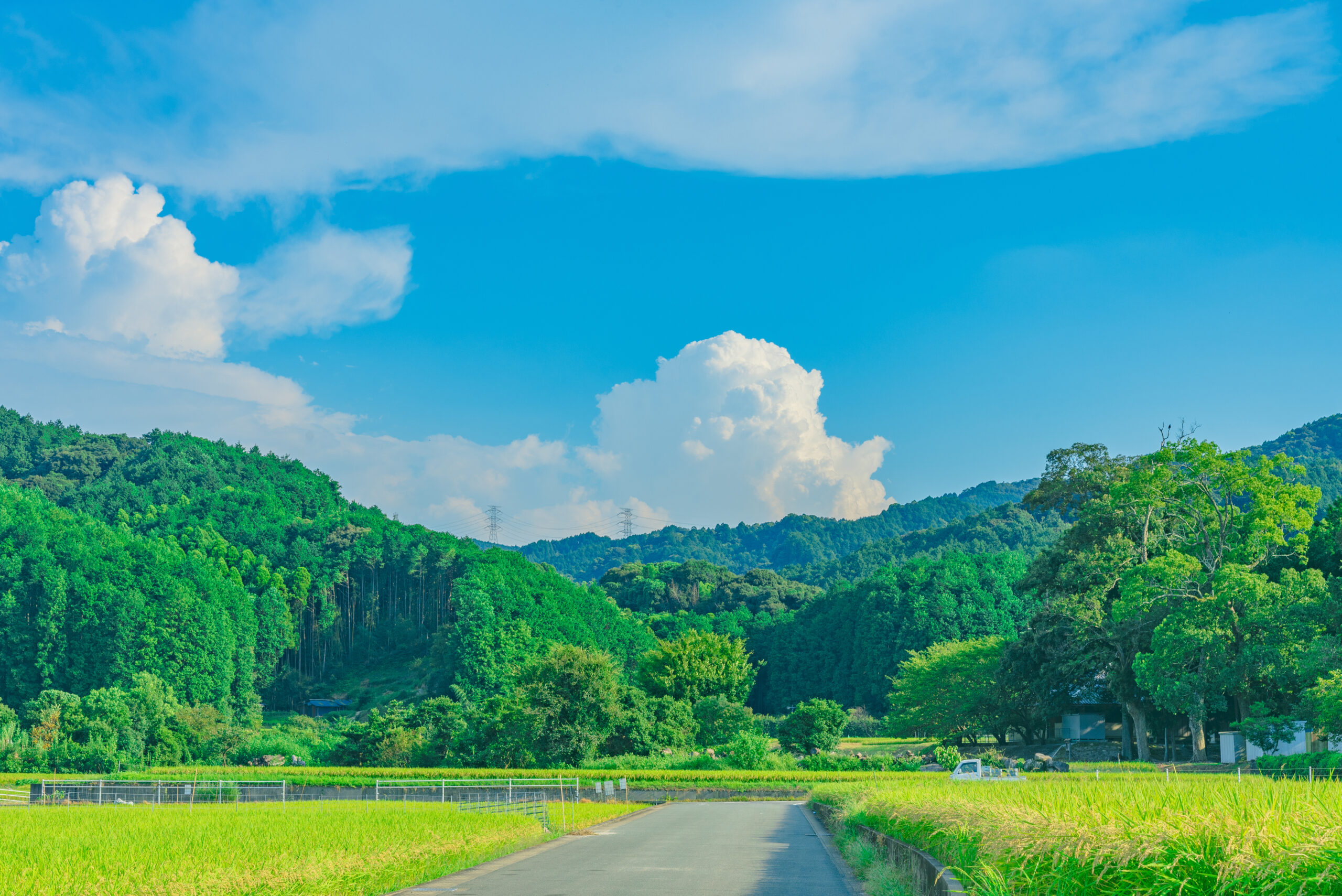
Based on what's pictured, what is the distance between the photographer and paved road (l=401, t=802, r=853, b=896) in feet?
39.8

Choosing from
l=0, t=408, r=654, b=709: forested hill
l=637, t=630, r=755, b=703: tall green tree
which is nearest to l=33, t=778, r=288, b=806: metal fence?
l=637, t=630, r=755, b=703: tall green tree

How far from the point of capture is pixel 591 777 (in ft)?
127

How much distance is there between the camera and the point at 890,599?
89000 millimetres

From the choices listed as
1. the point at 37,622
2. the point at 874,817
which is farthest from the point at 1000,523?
the point at 874,817

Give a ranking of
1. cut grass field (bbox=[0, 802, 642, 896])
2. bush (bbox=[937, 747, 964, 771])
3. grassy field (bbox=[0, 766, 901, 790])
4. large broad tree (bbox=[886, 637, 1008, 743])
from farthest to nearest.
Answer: large broad tree (bbox=[886, 637, 1008, 743]), bush (bbox=[937, 747, 964, 771]), grassy field (bbox=[0, 766, 901, 790]), cut grass field (bbox=[0, 802, 642, 896])

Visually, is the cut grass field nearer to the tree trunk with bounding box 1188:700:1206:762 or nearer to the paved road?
the paved road

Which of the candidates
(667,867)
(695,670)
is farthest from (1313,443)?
(667,867)

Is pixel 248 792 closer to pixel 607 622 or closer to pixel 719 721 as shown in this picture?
pixel 719 721

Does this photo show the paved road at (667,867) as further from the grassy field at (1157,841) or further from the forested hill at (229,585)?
the forested hill at (229,585)

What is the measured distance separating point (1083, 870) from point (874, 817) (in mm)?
9849

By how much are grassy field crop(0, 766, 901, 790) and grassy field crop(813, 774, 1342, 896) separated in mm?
28922

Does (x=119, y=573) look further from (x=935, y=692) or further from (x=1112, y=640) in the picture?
(x=1112, y=640)

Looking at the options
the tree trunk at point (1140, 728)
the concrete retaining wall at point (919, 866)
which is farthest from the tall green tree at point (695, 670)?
the concrete retaining wall at point (919, 866)

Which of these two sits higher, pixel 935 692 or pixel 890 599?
pixel 890 599
